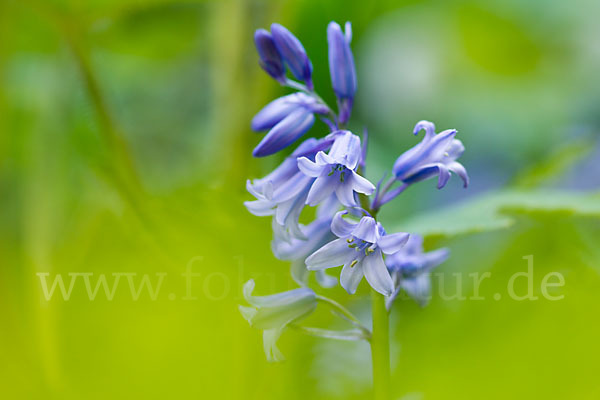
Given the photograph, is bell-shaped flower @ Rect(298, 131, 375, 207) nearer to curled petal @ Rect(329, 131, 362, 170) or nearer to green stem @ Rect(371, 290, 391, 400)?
curled petal @ Rect(329, 131, 362, 170)

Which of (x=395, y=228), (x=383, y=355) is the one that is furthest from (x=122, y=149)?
(x=383, y=355)

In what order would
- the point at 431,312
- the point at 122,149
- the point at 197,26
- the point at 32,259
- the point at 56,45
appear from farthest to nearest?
the point at 197,26 < the point at 56,45 < the point at 122,149 < the point at 32,259 < the point at 431,312

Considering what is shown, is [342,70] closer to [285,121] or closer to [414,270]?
[285,121]

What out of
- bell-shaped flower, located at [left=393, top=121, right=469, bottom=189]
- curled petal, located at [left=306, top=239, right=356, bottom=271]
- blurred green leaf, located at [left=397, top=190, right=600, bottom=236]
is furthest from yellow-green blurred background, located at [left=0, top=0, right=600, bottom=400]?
bell-shaped flower, located at [left=393, top=121, right=469, bottom=189]

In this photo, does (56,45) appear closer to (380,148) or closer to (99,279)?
(380,148)

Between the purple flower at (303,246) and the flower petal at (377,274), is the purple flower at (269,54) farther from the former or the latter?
the flower petal at (377,274)

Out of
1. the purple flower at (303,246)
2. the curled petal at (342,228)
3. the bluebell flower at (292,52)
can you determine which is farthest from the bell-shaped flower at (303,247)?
the bluebell flower at (292,52)
